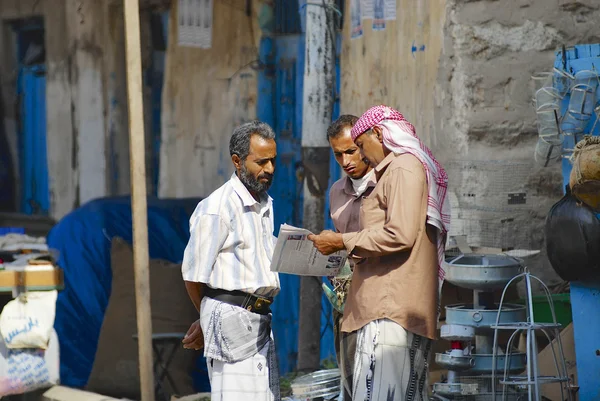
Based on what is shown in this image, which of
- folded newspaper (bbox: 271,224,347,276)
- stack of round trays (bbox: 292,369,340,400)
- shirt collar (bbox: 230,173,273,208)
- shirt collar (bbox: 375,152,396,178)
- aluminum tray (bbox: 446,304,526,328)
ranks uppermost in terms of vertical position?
shirt collar (bbox: 375,152,396,178)

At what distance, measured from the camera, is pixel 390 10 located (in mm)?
6445

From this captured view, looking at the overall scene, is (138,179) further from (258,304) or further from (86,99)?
(86,99)

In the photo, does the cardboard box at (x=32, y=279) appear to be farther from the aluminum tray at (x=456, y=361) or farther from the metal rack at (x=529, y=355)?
the metal rack at (x=529, y=355)

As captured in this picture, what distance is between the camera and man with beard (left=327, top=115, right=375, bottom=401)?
4.66 m

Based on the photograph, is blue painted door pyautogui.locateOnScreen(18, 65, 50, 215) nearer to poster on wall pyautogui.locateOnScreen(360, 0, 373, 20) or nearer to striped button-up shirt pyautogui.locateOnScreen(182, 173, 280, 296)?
poster on wall pyautogui.locateOnScreen(360, 0, 373, 20)

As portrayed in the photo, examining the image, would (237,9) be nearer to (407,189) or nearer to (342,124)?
(342,124)

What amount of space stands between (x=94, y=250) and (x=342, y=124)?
3447 mm

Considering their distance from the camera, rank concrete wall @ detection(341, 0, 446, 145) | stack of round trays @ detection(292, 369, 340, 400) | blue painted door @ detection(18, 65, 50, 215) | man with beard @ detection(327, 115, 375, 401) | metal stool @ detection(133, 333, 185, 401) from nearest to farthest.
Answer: man with beard @ detection(327, 115, 375, 401) → stack of round trays @ detection(292, 369, 340, 400) → concrete wall @ detection(341, 0, 446, 145) → metal stool @ detection(133, 333, 185, 401) → blue painted door @ detection(18, 65, 50, 215)

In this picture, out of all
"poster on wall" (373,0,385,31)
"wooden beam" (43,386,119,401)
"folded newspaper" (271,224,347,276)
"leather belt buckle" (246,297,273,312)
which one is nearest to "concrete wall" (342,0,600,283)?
"poster on wall" (373,0,385,31)

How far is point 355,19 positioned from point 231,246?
2947mm

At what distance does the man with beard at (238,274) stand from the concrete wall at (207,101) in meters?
3.63

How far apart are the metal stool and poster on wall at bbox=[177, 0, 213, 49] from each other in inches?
95.6

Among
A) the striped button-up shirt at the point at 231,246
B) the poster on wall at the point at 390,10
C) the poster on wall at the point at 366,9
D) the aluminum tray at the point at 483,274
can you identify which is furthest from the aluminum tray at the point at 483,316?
the poster on wall at the point at 366,9

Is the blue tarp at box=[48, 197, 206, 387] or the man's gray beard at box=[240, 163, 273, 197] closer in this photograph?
the man's gray beard at box=[240, 163, 273, 197]
